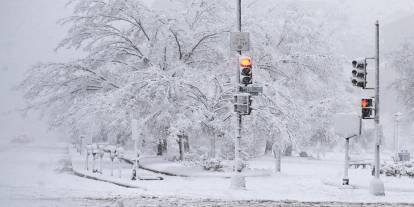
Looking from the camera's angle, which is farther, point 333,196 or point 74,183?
point 74,183

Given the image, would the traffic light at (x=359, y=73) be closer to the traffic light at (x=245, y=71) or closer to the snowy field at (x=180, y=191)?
the traffic light at (x=245, y=71)

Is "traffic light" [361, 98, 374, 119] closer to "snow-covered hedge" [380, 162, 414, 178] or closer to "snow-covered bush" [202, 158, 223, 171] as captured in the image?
"snow-covered hedge" [380, 162, 414, 178]

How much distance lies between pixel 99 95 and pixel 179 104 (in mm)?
3874

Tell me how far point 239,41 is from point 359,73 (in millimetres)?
3693

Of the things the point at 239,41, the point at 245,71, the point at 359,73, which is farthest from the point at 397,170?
the point at 239,41

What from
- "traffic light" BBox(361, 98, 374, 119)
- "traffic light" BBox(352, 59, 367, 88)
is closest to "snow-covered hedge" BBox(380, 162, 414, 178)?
"traffic light" BBox(361, 98, 374, 119)

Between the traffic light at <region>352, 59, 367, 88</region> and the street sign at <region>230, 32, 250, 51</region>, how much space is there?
3239 millimetres

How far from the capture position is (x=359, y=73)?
752 inches

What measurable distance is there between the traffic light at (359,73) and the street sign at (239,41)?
3239mm

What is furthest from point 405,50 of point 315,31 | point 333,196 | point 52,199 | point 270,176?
point 52,199

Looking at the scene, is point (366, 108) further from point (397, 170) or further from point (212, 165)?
point (212, 165)

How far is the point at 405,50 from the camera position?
49.8 metres

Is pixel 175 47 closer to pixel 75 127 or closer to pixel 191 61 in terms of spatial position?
pixel 191 61

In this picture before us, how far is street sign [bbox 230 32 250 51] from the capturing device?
18.8m
